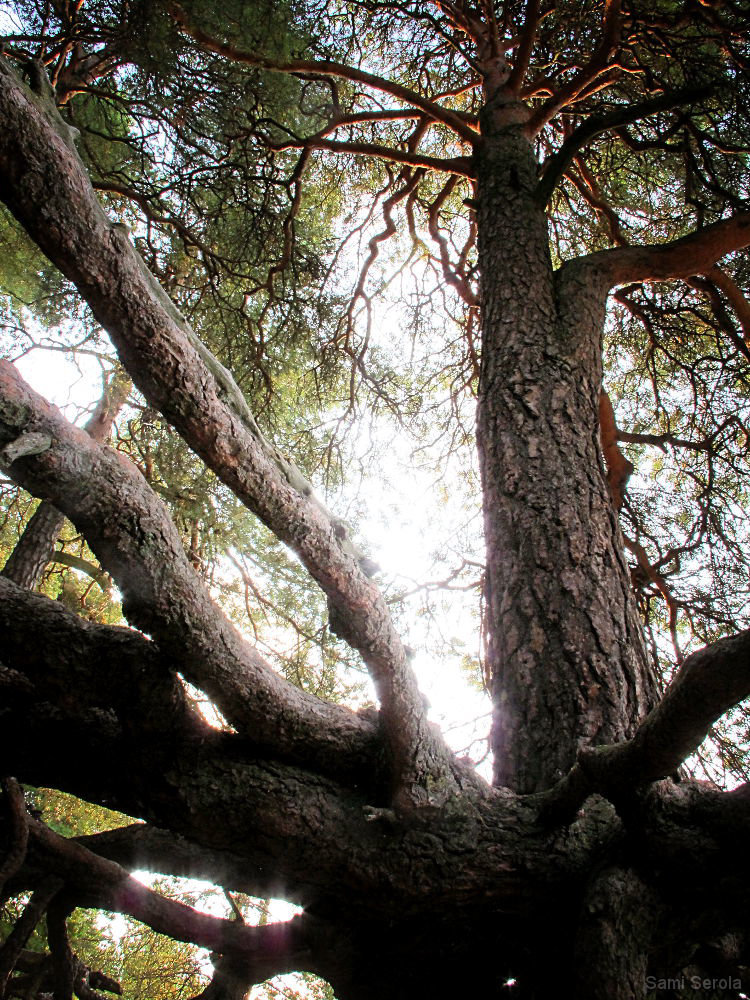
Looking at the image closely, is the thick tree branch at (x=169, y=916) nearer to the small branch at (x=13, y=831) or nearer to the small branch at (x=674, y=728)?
the small branch at (x=13, y=831)

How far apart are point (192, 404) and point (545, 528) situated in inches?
46.7

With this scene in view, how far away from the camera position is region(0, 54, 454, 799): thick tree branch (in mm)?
995

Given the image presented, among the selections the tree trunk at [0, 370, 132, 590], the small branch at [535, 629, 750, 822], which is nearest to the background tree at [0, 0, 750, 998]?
the small branch at [535, 629, 750, 822]

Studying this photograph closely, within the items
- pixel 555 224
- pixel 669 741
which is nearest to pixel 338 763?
pixel 669 741

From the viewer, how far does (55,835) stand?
1.61 meters

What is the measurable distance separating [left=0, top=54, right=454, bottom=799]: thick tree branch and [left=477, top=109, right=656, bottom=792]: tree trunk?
397 mm

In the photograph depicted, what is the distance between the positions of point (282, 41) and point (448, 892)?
3966mm

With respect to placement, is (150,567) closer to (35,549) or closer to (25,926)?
(25,926)

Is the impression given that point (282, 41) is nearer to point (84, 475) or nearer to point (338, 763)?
point (84, 475)

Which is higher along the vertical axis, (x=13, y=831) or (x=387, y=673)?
(x=387, y=673)

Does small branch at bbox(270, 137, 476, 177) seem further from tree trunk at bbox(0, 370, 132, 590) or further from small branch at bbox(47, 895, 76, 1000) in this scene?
small branch at bbox(47, 895, 76, 1000)

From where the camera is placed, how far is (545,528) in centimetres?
190

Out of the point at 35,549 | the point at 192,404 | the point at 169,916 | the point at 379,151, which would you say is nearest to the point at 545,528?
the point at 192,404

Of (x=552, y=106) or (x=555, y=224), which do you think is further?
(x=555, y=224)
